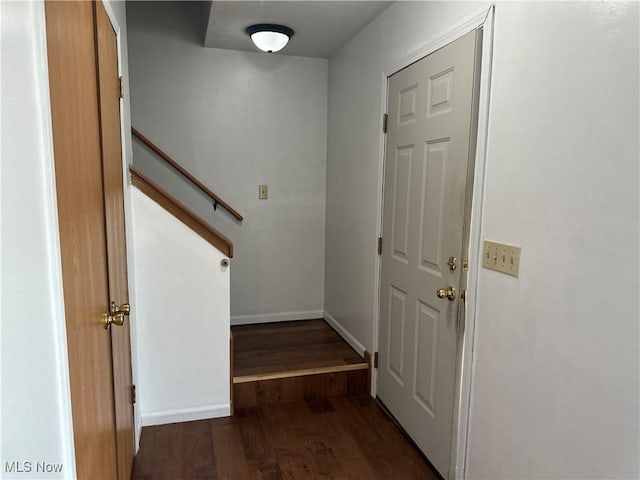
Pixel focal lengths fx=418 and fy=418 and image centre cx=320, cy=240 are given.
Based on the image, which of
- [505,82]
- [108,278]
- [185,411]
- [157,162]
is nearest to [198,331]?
[185,411]

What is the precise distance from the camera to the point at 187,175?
9.87 ft

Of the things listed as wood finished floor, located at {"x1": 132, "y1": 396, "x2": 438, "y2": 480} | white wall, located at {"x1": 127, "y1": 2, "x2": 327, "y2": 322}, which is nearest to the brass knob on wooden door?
wood finished floor, located at {"x1": 132, "y1": 396, "x2": 438, "y2": 480}

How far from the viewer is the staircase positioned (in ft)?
8.07

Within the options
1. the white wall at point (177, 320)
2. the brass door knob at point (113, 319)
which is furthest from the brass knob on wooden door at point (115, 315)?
the white wall at point (177, 320)

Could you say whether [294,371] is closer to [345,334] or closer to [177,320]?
[345,334]

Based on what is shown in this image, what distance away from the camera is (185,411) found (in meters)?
2.29

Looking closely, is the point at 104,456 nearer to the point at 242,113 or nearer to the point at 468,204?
the point at 468,204

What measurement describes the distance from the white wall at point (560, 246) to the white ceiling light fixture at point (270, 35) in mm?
1040

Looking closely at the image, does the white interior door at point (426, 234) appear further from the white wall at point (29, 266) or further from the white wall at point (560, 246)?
the white wall at point (29, 266)

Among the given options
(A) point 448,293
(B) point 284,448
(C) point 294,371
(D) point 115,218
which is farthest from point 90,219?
(C) point 294,371

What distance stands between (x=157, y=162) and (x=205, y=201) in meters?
0.43

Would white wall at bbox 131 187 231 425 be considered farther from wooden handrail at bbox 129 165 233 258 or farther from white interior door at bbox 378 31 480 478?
white interior door at bbox 378 31 480 478

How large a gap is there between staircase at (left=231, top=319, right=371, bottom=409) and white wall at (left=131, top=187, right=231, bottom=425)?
178 millimetres

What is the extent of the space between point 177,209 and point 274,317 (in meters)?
1.60
